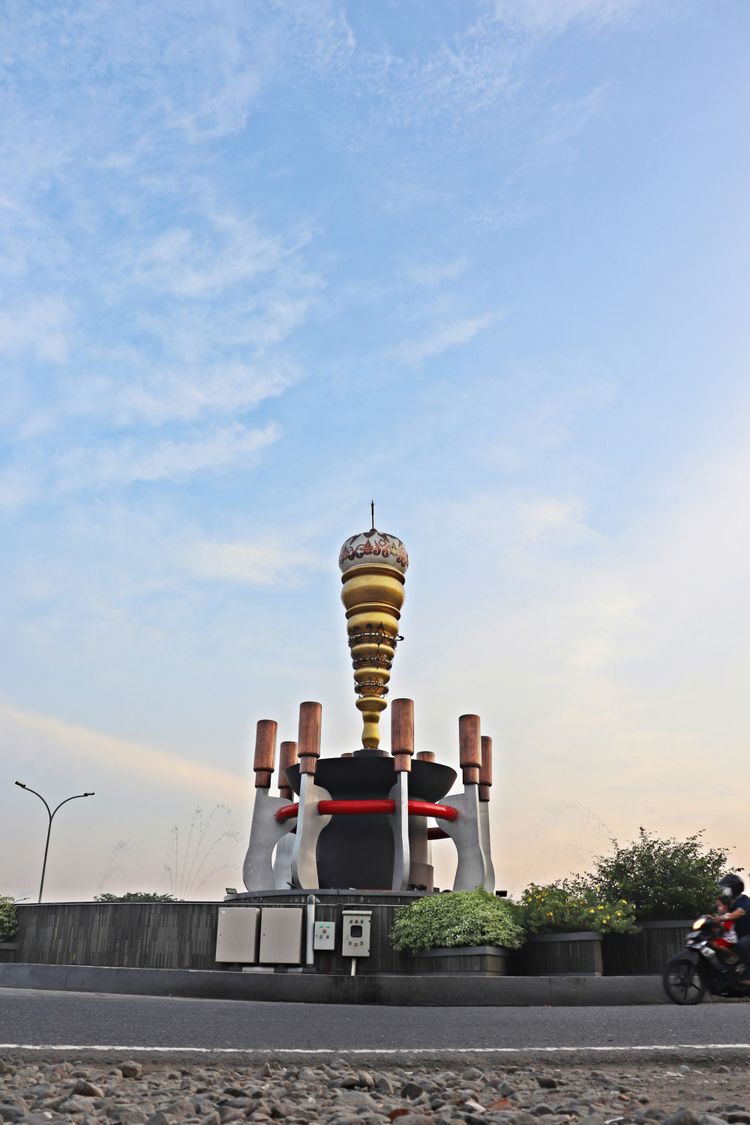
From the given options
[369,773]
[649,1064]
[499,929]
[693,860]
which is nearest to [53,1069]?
[649,1064]

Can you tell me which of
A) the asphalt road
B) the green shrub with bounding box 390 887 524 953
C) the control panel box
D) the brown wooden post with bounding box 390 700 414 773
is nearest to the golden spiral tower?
the brown wooden post with bounding box 390 700 414 773

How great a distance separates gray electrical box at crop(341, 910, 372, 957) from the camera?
71.3 feet

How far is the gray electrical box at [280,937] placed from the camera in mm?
23047

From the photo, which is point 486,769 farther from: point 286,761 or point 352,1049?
point 352,1049

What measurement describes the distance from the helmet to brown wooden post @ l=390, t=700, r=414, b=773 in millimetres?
20320

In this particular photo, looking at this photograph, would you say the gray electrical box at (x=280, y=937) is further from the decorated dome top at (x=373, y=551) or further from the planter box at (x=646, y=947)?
the decorated dome top at (x=373, y=551)

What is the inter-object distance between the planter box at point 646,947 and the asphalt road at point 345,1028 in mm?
9395

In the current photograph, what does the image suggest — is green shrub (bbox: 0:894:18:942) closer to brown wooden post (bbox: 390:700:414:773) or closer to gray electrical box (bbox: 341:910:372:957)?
gray electrical box (bbox: 341:910:372:957)

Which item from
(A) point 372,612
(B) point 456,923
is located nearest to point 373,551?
(A) point 372,612

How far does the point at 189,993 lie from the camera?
51.4ft

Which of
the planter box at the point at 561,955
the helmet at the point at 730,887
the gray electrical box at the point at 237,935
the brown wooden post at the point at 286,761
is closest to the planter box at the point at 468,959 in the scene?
the planter box at the point at 561,955

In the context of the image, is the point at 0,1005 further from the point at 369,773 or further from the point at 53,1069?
the point at 369,773

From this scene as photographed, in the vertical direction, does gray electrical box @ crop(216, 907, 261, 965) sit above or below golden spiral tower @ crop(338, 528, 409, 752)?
below

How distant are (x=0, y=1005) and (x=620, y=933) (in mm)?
13546
